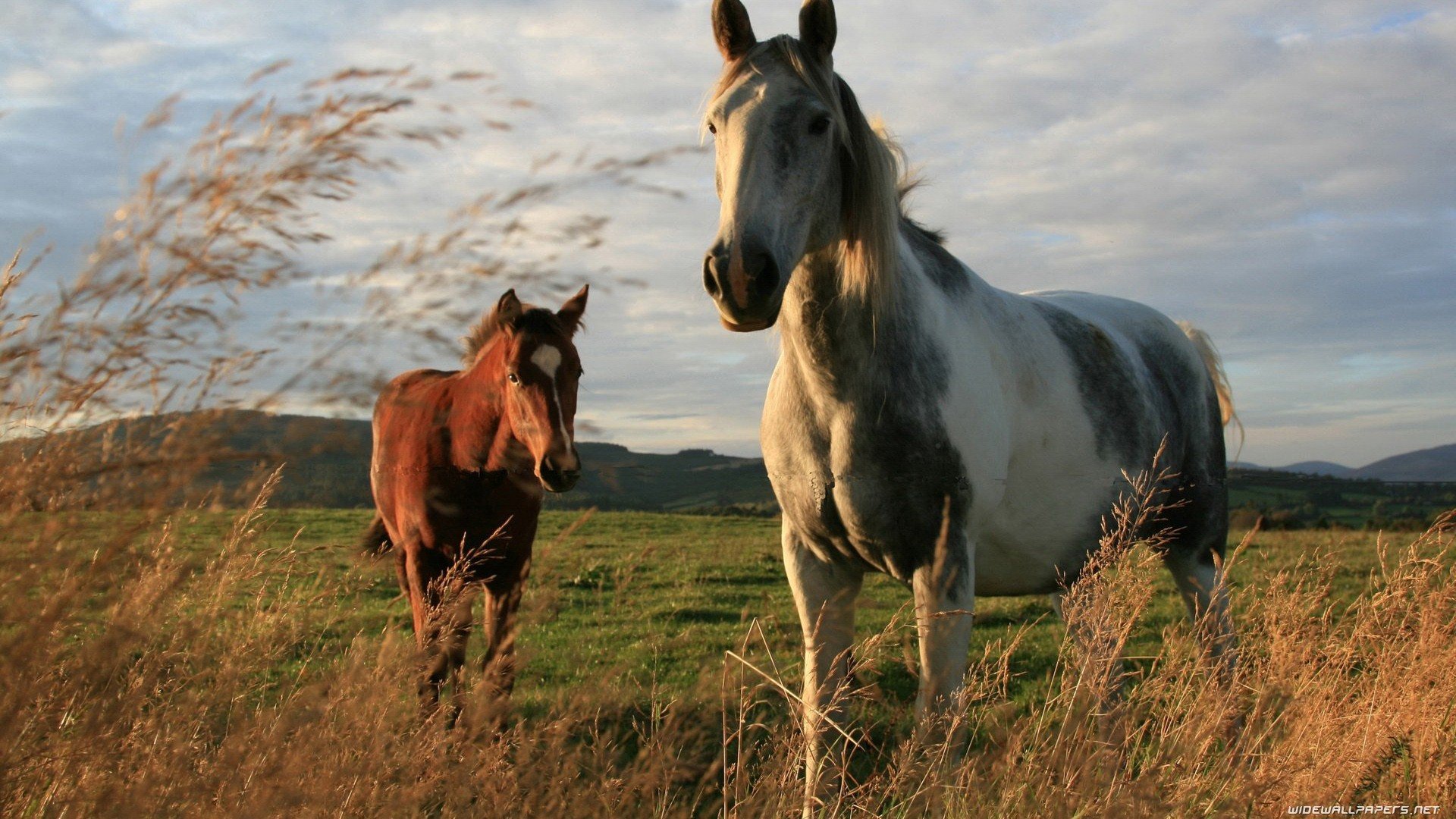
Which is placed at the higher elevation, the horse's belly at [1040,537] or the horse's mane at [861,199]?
the horse's mane at [861,199]

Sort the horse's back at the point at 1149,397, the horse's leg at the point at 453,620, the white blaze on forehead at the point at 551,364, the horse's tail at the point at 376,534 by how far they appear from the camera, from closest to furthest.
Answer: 1. the horse's leg at the point at 453,620
2. the horse's back at the point at 1149,397
3. the white blaze on forehead at the point at 551,364
4. the horse's tail at the point at 376,534

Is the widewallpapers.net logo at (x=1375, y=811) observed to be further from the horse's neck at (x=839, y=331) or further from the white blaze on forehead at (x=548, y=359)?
the white blaze on forehead at (x=548, y=359)

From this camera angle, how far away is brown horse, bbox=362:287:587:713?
5.15m

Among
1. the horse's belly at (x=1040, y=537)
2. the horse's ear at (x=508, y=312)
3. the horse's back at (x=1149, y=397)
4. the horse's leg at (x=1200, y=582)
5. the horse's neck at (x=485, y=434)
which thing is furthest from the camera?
the horse's neck at (x=485, y=434)

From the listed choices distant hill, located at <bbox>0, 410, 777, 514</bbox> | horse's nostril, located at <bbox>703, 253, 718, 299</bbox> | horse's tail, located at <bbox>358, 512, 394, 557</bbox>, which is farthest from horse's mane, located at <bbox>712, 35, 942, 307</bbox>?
horse's tail, located at <bbox>358, 512, 394, 557</bbox>

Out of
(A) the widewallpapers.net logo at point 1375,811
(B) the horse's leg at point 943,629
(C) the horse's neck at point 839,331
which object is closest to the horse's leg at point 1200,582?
(A) the widewallpapers.net logo at point 1375,811

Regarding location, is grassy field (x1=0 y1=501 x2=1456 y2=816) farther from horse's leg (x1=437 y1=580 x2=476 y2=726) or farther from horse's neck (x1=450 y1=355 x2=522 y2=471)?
horse's neck (x1=450 y1=355 x2=522 y2=471)

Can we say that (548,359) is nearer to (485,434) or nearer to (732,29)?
(485,434)

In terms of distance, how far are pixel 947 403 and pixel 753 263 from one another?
107 cm

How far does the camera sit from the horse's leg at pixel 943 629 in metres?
3.14

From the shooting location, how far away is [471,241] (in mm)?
2217

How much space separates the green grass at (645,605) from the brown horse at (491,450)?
325mm

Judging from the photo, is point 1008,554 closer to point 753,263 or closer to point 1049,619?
point 753,263

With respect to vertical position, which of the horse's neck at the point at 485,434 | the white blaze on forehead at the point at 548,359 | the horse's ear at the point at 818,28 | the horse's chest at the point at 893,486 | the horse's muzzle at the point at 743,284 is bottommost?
the horse's chest at the point at 893,486
